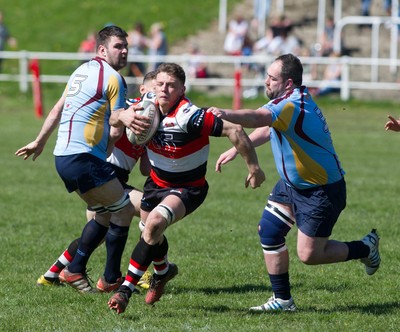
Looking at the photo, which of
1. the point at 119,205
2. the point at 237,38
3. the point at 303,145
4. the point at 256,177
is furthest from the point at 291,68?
the point at 237,38

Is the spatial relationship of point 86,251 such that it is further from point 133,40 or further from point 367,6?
point 367,6

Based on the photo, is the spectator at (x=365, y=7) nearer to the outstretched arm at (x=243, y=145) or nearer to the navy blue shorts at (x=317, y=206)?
the navy blue shorts at (x=317, y=206)

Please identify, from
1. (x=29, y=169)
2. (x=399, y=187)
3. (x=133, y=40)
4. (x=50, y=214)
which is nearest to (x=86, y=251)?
(x=50, y=214)

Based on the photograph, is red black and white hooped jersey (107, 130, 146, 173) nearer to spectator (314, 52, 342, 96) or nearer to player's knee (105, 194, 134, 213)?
player's knee (105, 194, 134, 213)

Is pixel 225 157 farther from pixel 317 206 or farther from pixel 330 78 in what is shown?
pixel 330 78

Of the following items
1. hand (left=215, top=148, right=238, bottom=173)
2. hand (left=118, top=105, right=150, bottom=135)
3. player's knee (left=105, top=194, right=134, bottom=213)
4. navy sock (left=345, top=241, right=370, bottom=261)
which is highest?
hand (left=118, top=105, right=150, bottom=135)

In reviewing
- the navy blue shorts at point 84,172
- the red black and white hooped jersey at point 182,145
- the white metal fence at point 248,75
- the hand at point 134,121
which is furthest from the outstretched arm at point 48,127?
the white metal fence at point 248,75

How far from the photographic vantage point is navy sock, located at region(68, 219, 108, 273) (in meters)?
8.11

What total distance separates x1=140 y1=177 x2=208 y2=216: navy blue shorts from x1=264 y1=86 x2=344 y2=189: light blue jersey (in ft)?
2.27

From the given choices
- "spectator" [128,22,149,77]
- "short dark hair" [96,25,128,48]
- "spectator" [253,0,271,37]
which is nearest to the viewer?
"short dark hair" [96,25,128,48]

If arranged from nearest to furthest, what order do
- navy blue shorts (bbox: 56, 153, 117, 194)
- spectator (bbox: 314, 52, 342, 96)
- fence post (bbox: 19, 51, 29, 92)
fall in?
navy blue shorts (bbox: 56, 153, 117, 194), spectator (bbox: 314, 52, 342, 96), fence post (bbox: 19, 51, 29, 92)

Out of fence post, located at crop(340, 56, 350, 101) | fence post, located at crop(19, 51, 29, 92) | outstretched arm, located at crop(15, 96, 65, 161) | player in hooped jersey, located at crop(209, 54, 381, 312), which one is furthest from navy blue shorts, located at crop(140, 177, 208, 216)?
fence post, located at crop(19, 51, 29, 92)

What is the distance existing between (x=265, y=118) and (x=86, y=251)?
7.56 ft

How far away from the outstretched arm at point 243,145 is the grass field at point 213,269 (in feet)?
3.47
